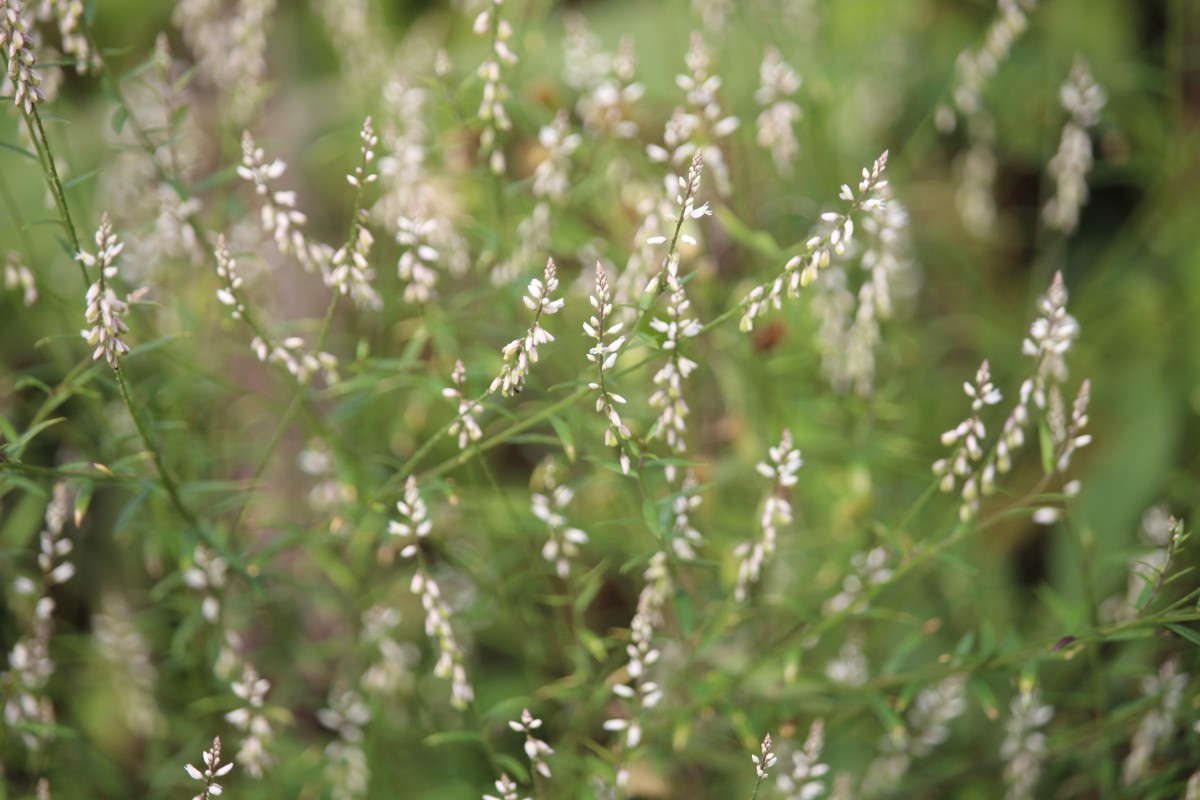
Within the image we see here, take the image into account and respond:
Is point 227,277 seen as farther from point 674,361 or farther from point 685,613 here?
point 685,613

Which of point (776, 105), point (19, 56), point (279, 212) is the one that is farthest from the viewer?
point (776, 105)

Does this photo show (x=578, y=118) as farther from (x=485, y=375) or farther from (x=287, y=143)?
(x=485, y=375)

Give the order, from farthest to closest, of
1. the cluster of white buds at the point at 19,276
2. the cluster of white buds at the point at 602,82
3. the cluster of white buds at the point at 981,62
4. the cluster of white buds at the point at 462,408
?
1. the cluster of white buds at the point at 981,62
2. the cluster of white buds at the point at 602,82
3. the cluster of white buds at the point at 19,276
4. the cluster of white buds at the point at 462,408

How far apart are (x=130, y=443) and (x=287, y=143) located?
164 centimetres

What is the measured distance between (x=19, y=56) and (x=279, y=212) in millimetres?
368

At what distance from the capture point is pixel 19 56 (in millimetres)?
1302

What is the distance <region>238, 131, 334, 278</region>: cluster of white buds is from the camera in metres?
1.42

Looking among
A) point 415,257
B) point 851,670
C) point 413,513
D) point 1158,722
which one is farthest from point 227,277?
point 1158,722

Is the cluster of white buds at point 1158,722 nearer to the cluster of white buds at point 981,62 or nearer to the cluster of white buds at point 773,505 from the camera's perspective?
the cluster of white buds at point 773,505

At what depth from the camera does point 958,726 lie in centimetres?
240

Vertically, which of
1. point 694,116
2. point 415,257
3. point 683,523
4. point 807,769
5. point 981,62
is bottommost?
point 807,769

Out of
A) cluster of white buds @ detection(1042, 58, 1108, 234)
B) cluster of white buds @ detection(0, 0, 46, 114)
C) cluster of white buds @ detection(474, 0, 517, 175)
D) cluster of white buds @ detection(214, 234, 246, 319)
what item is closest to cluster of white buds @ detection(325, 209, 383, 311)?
cluster of white buds @ detection(214, 234, 246, 319)

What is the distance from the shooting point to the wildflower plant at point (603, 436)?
1582 millimetres

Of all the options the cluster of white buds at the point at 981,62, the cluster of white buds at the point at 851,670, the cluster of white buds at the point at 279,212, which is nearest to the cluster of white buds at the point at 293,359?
the cluster of white buds at the point at 279,212
